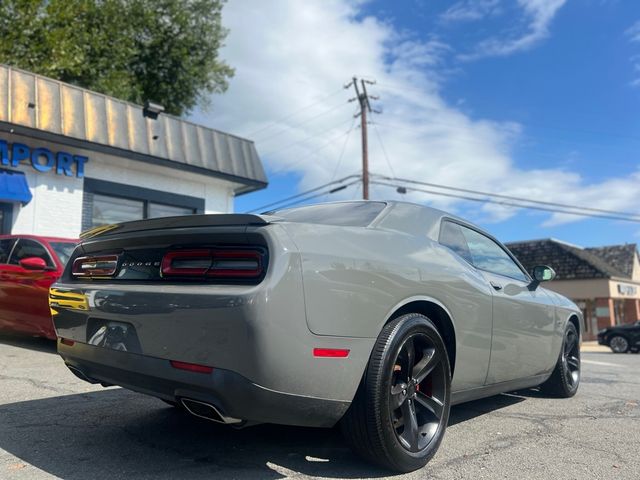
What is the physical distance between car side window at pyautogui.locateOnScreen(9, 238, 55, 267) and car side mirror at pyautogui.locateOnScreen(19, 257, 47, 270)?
0.30 feet

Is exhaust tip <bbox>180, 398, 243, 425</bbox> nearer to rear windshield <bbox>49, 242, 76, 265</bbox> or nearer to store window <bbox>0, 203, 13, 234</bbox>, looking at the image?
rear windshield <bbox>49, 242, 76, 265</bbox>

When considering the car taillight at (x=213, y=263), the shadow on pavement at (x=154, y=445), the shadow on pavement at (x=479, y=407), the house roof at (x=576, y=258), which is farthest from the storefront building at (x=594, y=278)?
the car taillight at (x=213, y=263)

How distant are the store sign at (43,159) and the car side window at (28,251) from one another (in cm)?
398

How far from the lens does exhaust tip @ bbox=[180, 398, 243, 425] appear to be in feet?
8.36

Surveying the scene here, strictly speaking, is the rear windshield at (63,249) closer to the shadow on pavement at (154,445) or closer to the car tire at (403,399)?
the shadow on pavement at (154,445)

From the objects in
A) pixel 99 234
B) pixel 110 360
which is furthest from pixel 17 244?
pixel 110 360

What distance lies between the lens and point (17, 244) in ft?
24.3

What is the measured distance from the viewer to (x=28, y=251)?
7188 millimetres

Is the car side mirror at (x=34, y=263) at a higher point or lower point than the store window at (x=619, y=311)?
higher

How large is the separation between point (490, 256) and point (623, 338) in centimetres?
1734

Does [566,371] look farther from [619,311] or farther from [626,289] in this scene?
[619,311]

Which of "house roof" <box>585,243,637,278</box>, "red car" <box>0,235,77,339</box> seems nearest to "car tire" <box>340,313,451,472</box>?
"red car" <box>0,235,77,339</box>

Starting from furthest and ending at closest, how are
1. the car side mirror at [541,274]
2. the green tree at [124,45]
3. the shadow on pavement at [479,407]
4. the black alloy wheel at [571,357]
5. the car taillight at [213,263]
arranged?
the green tree at [124,45] → the black alloy wheel at [571,357] → the car side mirror at [541,274] → the shadow on pavement at [479,407] → the car taillight at [213,263]

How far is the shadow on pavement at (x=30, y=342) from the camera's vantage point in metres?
7.19
